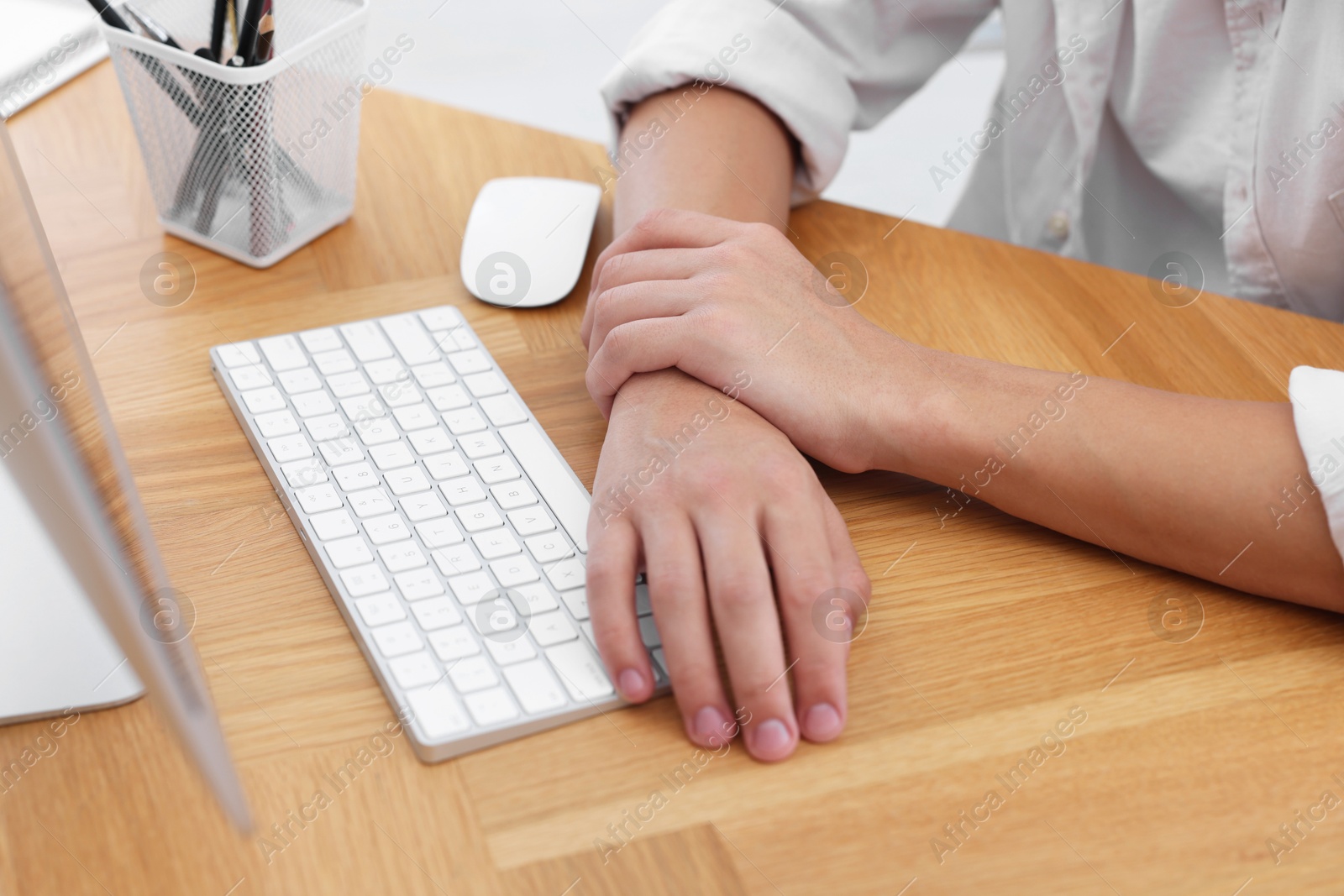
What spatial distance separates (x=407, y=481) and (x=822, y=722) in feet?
0.78

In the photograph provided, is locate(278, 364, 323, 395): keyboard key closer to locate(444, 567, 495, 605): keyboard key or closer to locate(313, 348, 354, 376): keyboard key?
locate(313, 348, 354, 376): keyboard key

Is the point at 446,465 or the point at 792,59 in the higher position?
the point at 792,59

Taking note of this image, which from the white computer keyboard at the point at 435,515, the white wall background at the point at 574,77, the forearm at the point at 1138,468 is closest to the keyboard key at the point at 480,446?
the white computer keyboard at the point at 435,515

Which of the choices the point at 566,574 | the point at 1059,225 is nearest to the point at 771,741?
the point at 566,574

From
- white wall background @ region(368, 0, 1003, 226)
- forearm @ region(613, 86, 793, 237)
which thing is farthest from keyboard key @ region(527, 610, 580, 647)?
white wall background @ region(368, 0, 1003, 226)

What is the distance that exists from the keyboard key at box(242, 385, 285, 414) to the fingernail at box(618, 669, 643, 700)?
10.2 inches

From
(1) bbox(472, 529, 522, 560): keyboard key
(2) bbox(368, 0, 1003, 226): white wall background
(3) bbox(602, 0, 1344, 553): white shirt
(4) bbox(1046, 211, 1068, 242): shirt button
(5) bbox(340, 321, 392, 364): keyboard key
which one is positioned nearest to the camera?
(1) bbox(472, 529, 522, 560): keyboard key

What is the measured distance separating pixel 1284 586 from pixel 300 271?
1.97 ft

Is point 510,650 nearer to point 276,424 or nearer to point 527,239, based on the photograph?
point 276,424

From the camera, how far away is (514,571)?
1.60 ft

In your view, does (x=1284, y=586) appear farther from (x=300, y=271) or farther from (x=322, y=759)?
(x=300, y=271)

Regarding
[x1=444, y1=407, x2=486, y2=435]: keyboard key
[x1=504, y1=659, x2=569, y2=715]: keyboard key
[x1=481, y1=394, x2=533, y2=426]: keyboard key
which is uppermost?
[x1=504, y1=659, x2=569, y2=715]: keyboard key

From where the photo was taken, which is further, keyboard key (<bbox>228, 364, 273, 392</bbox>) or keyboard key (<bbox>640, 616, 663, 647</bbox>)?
keyboard key (<bbox>228, 364, 273, 392</bbox>)

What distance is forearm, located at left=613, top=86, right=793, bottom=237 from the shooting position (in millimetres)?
698
